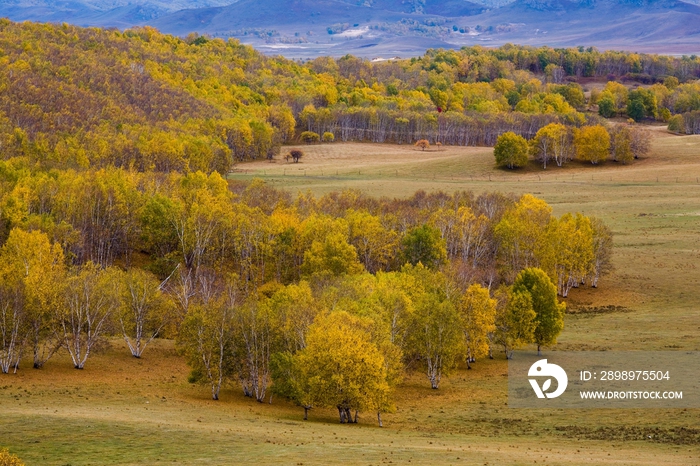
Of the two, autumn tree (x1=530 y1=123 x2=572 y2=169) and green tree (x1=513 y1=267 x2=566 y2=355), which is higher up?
autumn tree (x1=530 y1=123 x2=572 y2=169)

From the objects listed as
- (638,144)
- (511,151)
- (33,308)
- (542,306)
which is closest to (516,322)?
(542,306)

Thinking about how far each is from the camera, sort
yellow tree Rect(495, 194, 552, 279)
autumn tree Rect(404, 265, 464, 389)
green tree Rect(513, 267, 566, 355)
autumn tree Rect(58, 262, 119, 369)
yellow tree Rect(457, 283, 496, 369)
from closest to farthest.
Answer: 1. autumn tree Rect(404, 265, 464, 389)
2. autumn tree Rect(58, 262, 119, 369)
3. yellow tree Rect(457, 283, 496, 369)
4. green tree Rect(513, 267, 566, 355)
5. yellow tree Rect(495, 194, 552, 279)

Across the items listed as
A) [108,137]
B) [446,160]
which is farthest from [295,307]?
[446,160]

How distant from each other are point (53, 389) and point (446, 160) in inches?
5024

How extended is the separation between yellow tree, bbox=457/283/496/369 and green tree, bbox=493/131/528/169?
9794 cm

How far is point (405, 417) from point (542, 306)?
2118cm

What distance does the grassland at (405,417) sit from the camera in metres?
43.4

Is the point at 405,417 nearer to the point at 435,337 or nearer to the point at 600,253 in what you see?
the point at 435,337

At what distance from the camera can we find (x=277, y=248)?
94.1m

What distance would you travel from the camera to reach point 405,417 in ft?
193

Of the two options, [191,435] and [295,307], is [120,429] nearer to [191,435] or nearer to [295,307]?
[191,435]

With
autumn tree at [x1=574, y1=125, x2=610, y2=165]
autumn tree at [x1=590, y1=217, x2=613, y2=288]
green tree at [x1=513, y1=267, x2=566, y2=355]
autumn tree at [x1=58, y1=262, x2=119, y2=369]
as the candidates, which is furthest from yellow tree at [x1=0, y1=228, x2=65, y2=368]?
autumn tree at [x1=574, y1=125, x2=610, y2=165]

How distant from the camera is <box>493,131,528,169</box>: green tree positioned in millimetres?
168125

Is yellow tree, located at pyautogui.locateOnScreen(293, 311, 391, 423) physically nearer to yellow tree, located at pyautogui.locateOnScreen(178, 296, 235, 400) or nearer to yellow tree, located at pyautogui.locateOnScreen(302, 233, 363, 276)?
yellow tree, located at pyautogui.locateOnScreen(178, 296, 235, 400)
